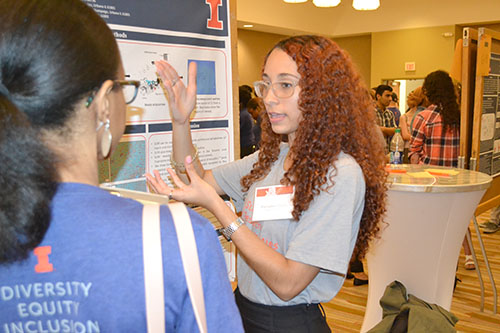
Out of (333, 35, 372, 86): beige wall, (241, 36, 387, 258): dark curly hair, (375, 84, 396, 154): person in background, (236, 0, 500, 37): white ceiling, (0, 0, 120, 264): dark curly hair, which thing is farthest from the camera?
(333, 35, 372, 86): beige wall

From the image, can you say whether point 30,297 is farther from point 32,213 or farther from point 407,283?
point 407,283

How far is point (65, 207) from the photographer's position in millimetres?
704

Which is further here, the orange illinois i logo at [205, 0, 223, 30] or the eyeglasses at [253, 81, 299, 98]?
the orange illinois i logo at [205, 0, 223, 30]

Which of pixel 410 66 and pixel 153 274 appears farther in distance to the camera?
pixel 410 66

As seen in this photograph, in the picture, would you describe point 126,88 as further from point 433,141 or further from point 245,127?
point 245,127

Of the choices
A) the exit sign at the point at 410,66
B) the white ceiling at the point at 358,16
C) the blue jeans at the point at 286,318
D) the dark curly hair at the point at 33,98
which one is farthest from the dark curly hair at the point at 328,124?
the exit sign at the point at 410,66

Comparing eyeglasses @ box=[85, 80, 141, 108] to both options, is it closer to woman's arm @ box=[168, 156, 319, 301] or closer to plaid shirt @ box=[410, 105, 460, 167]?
woman's arm @ box=[168, 156, 319, 301]

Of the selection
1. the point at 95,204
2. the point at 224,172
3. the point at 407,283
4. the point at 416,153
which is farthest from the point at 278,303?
the point at 416,153

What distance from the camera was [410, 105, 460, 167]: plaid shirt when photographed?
13.5 feet

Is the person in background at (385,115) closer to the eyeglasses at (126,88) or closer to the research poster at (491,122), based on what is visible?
the research poster at (491,122)

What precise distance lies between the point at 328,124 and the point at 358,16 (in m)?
9.82

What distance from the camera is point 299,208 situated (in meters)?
1.35

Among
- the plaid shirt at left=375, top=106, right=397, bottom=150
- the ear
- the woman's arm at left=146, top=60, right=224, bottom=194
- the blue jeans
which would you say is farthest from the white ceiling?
the ear

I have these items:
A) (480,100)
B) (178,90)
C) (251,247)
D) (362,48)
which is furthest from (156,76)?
(362,48)
